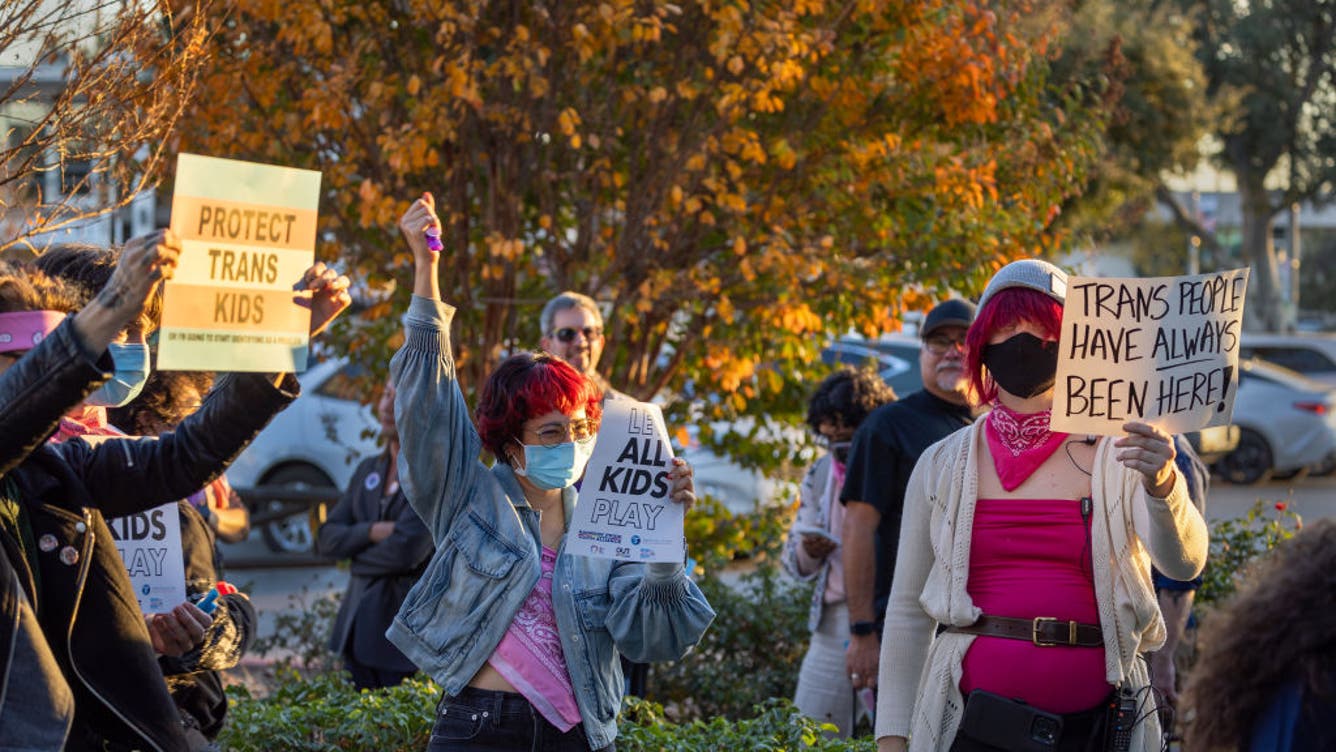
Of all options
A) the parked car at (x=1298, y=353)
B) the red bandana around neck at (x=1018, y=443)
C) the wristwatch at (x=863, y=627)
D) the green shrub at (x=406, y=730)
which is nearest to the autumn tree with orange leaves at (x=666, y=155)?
the wristwatch at (x=863, y=627)

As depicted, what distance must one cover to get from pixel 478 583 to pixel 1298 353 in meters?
21.1

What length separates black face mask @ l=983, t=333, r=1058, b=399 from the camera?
12.6 feet

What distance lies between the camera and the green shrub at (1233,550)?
6938 millimetres

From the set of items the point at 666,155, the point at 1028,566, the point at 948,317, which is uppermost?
the point at 666,155

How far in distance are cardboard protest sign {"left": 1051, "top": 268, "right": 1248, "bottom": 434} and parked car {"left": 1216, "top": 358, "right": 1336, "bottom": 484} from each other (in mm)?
16660

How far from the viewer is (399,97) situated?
7.68 metres

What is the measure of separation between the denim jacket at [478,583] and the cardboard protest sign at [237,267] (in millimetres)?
627

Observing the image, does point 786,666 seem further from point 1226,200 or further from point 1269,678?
point 1226,200

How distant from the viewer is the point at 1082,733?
12.0ft

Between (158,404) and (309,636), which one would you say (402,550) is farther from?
(158,404)

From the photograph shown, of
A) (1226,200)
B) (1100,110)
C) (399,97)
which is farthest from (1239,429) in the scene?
(1226,200)

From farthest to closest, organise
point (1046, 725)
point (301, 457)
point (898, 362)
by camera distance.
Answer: point (898, 362) < point (301, 457) < point (1046, 725)

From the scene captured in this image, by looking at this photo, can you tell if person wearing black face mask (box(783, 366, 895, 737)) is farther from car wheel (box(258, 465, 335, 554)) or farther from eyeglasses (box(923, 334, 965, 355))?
car wheel (box(258, 465, 335, 554))

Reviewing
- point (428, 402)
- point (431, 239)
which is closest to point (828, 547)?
point (428, 402)
